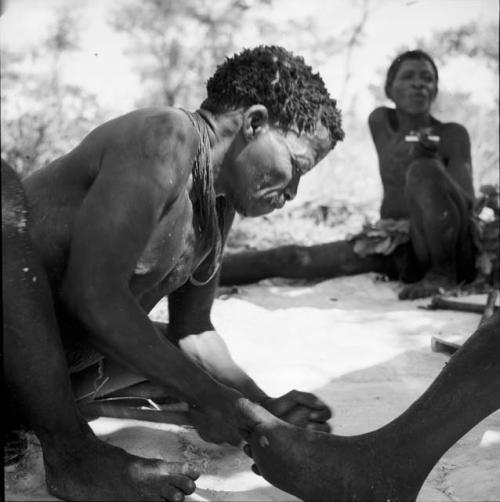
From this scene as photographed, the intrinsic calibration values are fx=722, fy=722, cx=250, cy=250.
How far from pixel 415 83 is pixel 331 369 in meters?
3.16

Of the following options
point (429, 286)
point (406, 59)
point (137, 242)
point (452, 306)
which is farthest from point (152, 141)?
point (406, 59)

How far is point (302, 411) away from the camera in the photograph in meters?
2.08

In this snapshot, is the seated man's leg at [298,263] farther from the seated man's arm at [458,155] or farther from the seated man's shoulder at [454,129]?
the seated man's shoulder at [454,129]

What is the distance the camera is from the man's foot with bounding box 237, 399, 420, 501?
1.59 metres

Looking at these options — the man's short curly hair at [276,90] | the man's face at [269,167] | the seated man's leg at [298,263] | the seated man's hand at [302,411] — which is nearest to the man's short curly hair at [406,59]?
the seated man's leg at [298,263]

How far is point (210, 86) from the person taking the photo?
2.03 m

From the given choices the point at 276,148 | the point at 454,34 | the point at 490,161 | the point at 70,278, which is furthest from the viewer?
the point at 454,34

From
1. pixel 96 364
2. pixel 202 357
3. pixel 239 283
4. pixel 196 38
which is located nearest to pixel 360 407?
pixel 202 357

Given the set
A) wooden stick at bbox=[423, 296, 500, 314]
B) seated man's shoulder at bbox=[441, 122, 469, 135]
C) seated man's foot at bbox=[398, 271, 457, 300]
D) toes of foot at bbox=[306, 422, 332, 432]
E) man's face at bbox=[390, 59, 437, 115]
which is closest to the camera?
toes of foot at bbox=[306, 422, 332, 432]

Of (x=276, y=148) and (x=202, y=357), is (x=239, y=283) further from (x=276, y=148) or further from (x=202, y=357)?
(x=276, y=148)

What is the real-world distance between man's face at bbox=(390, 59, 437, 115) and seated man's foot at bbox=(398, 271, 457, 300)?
4.67ft

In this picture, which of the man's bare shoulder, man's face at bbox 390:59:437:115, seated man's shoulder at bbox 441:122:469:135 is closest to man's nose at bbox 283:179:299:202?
the man's bare shoulder

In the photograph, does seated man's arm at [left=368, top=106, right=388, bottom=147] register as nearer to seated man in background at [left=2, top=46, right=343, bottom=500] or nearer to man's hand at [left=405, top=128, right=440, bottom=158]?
man's hand at [left=405, top=128, right=440, bottom=158]

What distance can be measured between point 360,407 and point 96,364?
96 centimetres
